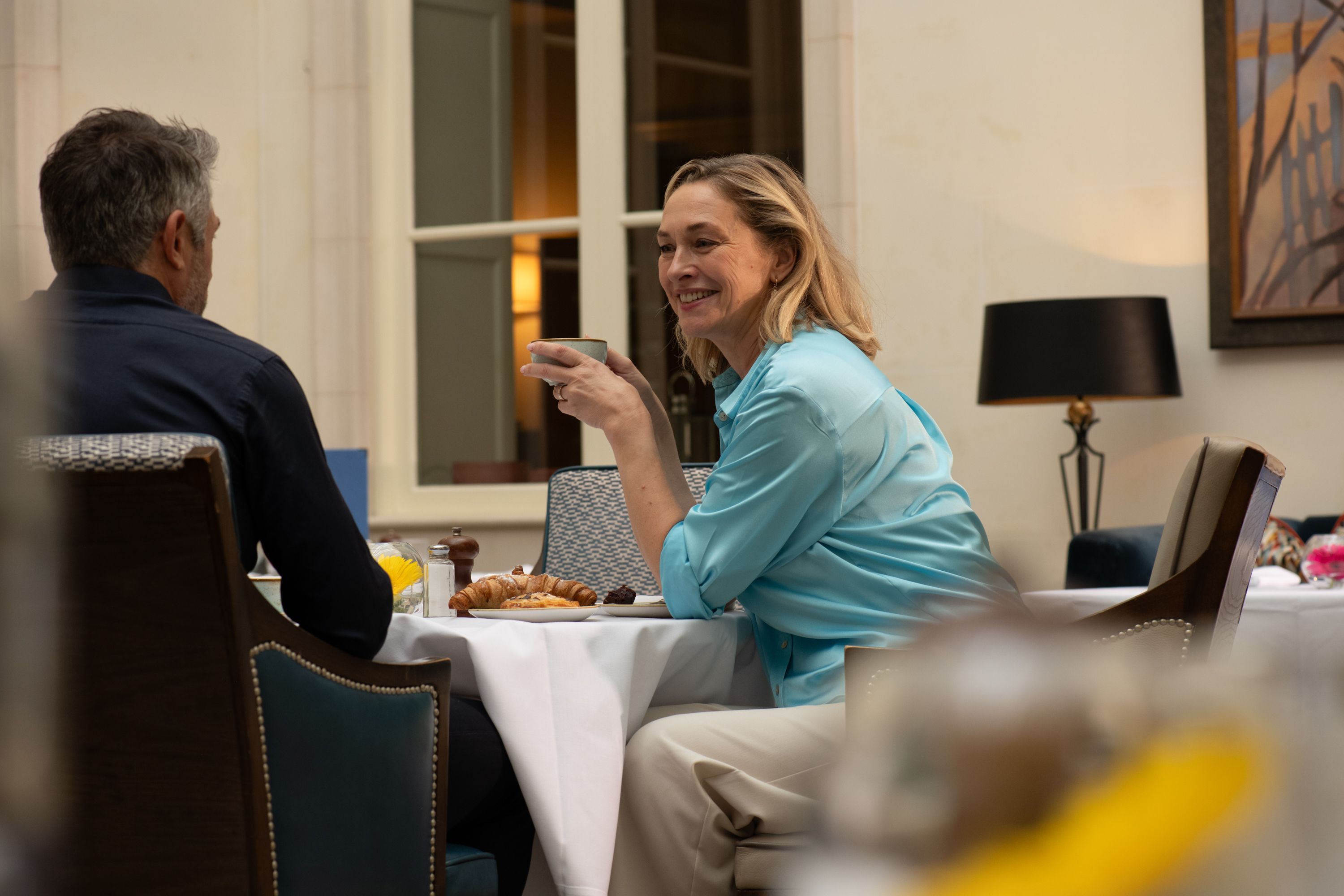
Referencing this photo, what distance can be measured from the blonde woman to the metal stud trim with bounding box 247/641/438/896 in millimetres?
250

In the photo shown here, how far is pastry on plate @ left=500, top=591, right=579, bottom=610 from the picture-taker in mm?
1708

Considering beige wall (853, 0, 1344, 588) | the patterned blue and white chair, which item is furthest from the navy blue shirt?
beige wall (853, 0, 1344, 588)

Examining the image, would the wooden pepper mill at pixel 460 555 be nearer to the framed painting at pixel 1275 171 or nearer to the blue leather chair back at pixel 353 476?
the blue leather chair back at pixel 353 476

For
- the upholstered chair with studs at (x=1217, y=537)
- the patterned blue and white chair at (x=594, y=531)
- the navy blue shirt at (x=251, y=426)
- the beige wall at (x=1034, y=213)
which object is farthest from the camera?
the beige wall at (x=1034, y=213)

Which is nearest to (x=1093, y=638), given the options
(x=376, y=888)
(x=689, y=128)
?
(x=376, y=888)

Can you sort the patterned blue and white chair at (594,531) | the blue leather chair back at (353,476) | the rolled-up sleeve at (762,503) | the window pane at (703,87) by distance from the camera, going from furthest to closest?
the window pane at (703,87) → the blue leather chair back at (353,476) → the patterned blue and white chair at (594,531) → the rolled-up sleeve at (762,503)

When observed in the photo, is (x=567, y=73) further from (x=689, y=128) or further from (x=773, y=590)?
(x=773, y=590)

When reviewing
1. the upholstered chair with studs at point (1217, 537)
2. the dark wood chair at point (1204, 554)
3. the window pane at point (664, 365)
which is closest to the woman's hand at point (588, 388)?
the dark wood chair at point (1204, 554)

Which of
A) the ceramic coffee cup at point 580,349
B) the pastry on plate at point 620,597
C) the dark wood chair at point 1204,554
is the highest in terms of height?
the ceramic coffee cup at point 580,349

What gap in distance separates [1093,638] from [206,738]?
3.13 feet

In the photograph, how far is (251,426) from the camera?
1322 millimetres

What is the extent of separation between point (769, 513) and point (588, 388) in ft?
1.06

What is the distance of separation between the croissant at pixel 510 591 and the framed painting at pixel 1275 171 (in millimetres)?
3153

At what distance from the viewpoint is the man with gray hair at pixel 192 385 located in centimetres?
131
